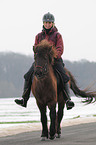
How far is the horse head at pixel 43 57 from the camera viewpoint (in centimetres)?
854

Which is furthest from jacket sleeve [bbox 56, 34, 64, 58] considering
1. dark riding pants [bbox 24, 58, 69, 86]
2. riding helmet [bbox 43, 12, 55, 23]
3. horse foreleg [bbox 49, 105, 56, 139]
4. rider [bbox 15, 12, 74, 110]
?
horse foreleg [bbox 49, 105, 56, 139]

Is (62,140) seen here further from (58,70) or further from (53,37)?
(53,37)

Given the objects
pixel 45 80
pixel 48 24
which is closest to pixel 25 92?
pixel 45 80

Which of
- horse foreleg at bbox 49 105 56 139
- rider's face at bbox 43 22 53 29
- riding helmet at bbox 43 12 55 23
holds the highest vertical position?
riding helmet at bbox 43 12 55 23

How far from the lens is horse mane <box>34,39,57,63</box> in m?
8.80

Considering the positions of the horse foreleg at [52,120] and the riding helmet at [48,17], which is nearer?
the horse foreleg at [52,120]

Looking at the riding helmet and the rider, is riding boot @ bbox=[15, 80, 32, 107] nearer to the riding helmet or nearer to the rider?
the rider

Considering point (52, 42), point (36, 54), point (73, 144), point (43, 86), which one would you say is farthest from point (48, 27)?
point (73, 144)

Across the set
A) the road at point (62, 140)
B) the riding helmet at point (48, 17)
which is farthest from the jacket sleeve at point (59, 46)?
the road at point (62, 140)

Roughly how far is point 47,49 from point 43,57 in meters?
0.30

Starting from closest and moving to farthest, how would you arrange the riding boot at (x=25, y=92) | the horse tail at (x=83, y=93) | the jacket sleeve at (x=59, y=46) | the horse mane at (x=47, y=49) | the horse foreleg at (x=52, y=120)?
the horse mane at (x=47, y=49) → the horse foreleg at (x=52, y=120) → the jacket sleeve at (x=59, y=46) → the riding boot at (x=25, y=92) → the horse tail at (x=83, y=93)

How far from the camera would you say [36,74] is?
854 cm

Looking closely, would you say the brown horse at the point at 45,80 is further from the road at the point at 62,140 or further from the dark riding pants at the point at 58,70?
the road at the point at 62,140

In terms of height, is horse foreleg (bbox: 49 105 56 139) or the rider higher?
the rider
